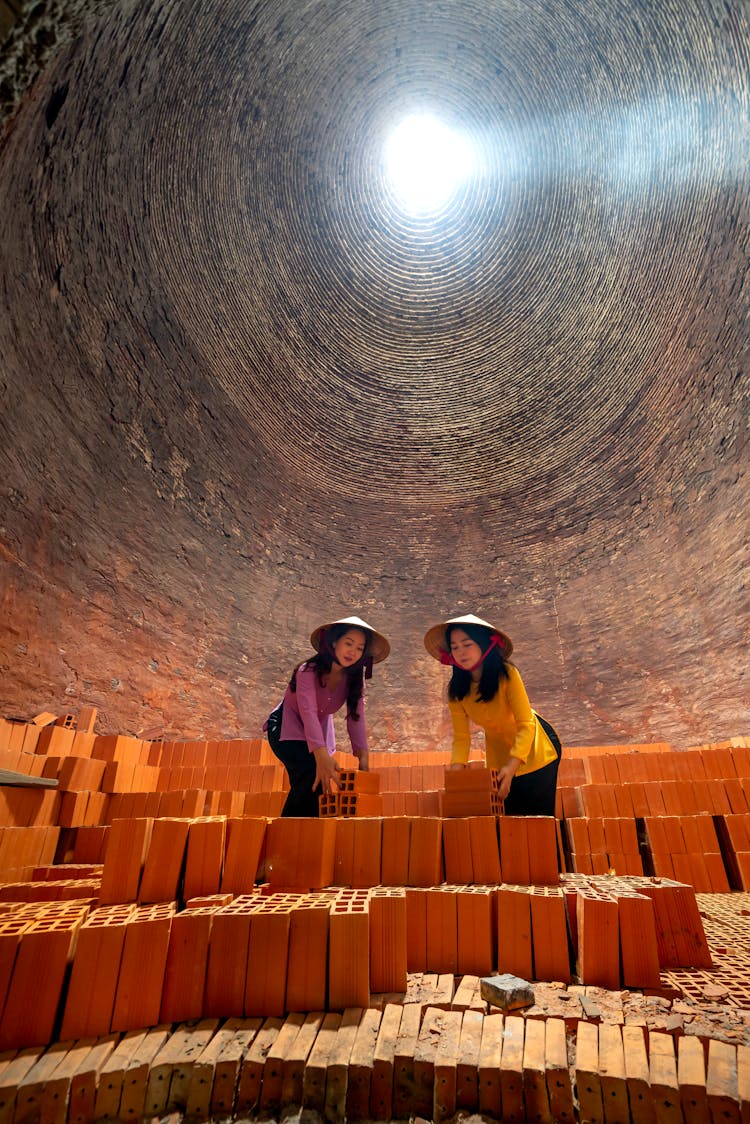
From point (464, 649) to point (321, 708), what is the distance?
3.18 feet

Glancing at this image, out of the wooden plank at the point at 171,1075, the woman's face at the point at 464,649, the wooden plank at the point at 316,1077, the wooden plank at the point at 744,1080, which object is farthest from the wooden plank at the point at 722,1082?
the woman's face at the point at 464,649

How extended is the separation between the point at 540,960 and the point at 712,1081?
2.31ft

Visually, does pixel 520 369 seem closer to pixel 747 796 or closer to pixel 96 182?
pixel 96 182

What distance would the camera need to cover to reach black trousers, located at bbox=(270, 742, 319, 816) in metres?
3.37

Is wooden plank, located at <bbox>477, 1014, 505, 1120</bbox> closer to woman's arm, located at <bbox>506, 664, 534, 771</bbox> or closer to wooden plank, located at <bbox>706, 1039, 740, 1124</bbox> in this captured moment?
wooden plank, located at <bbox>706, 1039, 740, 1124</bbox>

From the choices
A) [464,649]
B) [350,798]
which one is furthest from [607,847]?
[350,798]

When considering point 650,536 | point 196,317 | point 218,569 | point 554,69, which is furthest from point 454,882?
point 554,69

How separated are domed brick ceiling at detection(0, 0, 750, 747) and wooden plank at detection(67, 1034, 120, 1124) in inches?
199

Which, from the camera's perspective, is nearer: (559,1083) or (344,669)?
(559,1083)

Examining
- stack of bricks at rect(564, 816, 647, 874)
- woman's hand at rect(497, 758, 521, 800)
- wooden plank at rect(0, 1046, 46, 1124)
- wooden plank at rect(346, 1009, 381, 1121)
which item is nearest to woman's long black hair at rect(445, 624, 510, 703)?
woman's hand at rect(497, 758, 521, 800)

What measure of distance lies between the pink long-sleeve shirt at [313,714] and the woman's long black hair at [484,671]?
69 cm

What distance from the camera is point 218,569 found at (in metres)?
9.34

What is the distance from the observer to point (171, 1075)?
159cm

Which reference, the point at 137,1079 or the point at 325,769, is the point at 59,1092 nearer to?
the point at 137,1079
